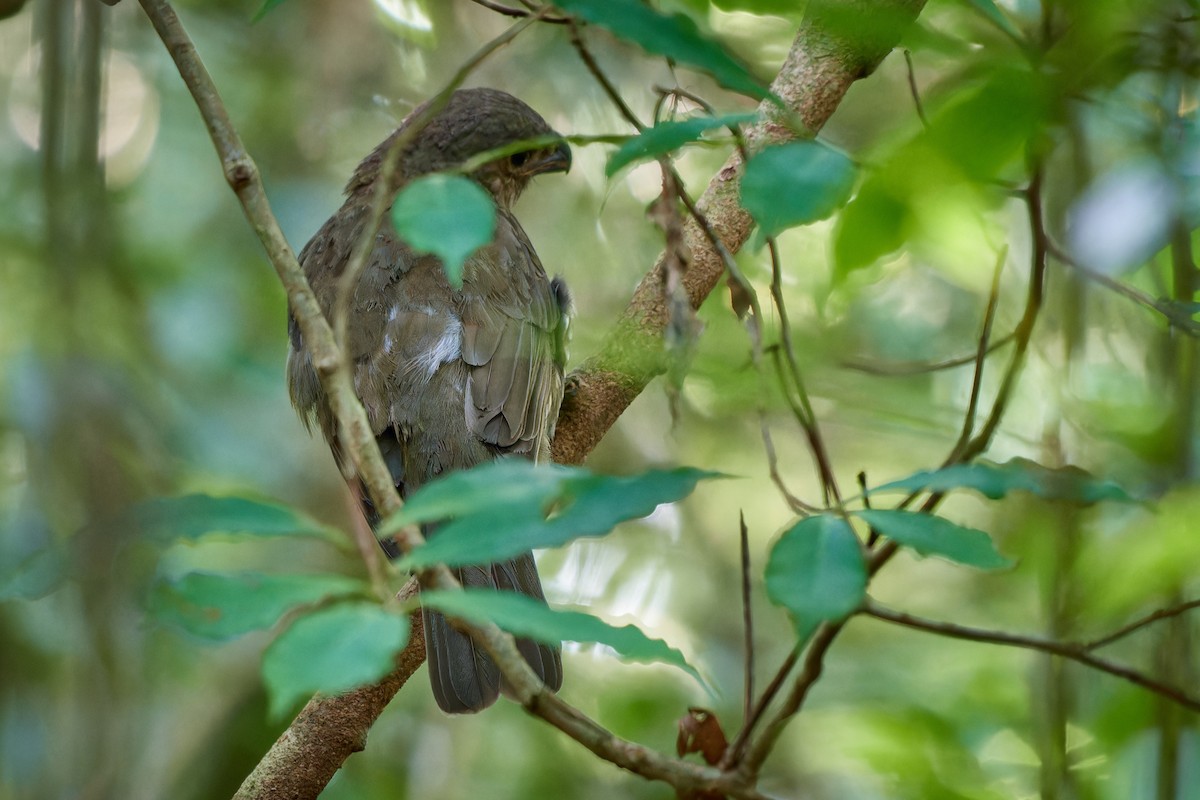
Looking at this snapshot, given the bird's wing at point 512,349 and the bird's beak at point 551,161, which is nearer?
the bird's wing at point 512,349

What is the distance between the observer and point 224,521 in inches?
48.9

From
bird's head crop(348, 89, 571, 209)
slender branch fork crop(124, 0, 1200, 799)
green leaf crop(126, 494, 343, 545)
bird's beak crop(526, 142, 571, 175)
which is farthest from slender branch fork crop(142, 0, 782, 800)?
bird's beak crop(526, 142, 571, 175)

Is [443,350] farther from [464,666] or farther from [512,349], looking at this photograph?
[464,666]

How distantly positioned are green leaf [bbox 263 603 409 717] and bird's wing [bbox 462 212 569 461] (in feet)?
8.04

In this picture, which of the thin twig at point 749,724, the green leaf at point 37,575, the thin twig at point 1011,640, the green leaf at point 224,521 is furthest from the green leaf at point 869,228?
the green leaf at point 37,575

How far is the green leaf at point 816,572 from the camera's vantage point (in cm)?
117

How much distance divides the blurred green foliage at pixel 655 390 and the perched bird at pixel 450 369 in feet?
2.19

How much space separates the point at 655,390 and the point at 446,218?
4557mm

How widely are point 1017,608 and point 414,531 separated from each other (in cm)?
407

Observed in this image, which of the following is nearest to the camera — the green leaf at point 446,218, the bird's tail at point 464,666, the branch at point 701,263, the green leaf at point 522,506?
the green leaf at point 522,506

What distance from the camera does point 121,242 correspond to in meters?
4.93

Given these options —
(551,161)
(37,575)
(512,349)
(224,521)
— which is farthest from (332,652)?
(551,161)

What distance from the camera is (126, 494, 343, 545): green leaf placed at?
48.2 inches

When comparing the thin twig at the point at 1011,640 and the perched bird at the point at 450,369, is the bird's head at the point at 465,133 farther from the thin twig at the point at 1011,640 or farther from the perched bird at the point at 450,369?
the thin twig at the point at 1011,640
